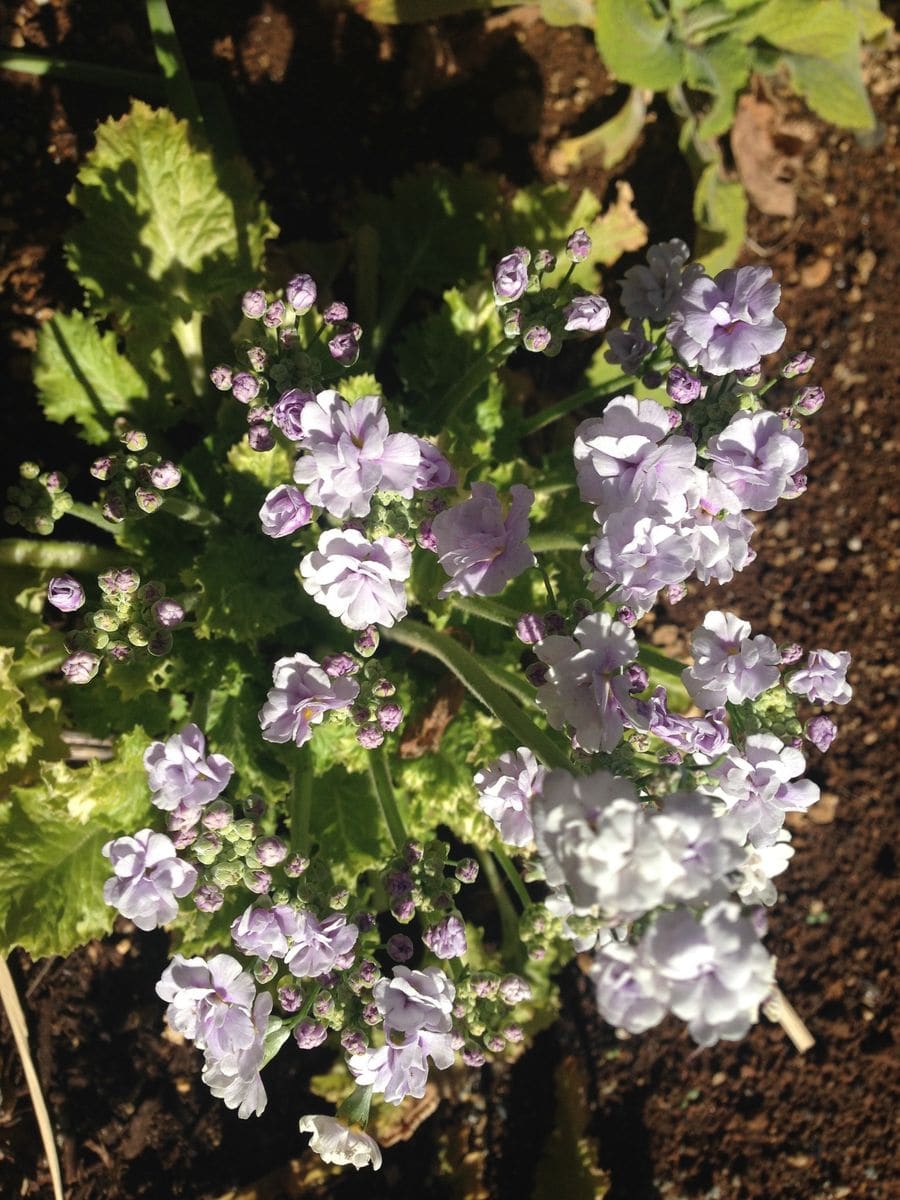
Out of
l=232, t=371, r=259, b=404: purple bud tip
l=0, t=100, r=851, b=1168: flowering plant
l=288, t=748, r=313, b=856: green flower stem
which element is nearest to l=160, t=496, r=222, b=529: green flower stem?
l=0, t=100, r=851, b=1168: flowering plant

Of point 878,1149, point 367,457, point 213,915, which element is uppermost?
point 367,457

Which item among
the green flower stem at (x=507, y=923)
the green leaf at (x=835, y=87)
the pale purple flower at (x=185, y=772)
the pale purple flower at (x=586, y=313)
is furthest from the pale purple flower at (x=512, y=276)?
the green leaf at (x=835, y=87)

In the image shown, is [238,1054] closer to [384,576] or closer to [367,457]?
[384,576]

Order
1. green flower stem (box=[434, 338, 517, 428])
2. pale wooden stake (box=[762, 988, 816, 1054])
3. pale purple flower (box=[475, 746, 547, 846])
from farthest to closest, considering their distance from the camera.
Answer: pale wooden stake (box=[762, 988, 816, 1054]), green flower stem (box=[434, 338, 517, 428]), pale purple flower (box=[475, 746, 547, 846])

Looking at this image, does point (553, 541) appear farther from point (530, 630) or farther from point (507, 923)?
Answer: point (507, 923)

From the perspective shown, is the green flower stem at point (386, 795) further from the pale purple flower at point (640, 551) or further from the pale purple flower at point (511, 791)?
the pale purple flower at point (640, 551)

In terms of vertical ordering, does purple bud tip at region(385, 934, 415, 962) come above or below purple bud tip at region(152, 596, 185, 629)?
below

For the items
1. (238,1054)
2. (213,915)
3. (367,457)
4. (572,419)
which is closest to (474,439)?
(572,419)

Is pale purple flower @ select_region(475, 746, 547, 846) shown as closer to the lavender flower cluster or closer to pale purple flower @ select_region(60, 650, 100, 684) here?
the lavender flower cluster
